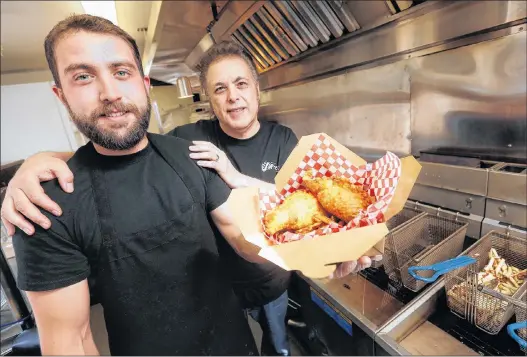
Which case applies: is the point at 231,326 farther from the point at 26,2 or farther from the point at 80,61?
the point at 26,2

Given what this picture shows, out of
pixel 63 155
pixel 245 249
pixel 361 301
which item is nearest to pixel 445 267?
pixel 361 301

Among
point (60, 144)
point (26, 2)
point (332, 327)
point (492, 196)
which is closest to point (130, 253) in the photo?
point (332, 327)

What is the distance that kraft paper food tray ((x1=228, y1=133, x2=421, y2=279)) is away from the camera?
0.60 metres

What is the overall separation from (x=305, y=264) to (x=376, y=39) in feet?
6.82

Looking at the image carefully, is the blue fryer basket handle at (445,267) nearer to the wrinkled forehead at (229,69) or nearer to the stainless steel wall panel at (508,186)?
the stainless steel wall panel at (508,186)

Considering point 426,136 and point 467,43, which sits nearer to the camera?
point 467,43

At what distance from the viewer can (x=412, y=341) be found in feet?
3.59

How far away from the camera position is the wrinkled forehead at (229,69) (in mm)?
1326

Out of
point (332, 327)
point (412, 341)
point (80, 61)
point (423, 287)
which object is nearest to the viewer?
point (80, 61)

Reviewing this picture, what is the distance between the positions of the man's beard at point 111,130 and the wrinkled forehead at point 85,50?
0.41ft

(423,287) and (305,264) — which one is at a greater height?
(305,264)

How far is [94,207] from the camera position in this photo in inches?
37.4

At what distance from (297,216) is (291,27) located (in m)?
2.05

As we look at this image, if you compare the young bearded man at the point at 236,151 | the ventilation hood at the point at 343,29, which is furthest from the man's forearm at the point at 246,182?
the ventilation hood at the point at 343,29
